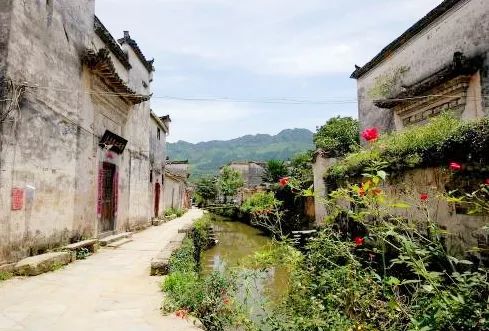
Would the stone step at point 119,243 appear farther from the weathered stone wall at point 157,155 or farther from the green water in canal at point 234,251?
the weathered stone wall at point 157,155

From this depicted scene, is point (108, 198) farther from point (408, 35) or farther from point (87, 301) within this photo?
point (408, 35)

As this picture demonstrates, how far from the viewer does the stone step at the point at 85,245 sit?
8344 millimetres

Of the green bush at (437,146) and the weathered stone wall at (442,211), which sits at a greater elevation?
the green bush at (437,146)

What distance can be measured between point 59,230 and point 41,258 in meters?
1.66

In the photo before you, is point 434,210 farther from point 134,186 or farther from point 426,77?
point 134,186

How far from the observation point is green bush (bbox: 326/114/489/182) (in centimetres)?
567

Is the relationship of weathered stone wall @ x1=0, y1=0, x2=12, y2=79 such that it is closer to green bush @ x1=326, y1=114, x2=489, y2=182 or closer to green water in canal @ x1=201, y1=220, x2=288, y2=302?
green bush @ x1=326, y1=114, x2=489, y2=182

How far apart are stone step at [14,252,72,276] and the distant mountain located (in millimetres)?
127355

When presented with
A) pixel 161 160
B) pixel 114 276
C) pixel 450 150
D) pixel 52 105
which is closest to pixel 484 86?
pixel 450 150

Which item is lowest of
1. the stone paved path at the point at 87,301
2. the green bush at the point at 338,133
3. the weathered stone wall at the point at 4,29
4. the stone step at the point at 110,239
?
the stone paved path at the point at 87,301

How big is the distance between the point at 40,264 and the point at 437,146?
24.3ft

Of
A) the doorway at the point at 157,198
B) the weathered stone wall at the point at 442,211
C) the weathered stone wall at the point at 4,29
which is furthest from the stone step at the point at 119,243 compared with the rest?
the doorway at the point at 157,198

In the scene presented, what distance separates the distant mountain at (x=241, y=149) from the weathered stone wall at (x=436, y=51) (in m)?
121

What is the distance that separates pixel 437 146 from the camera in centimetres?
674
